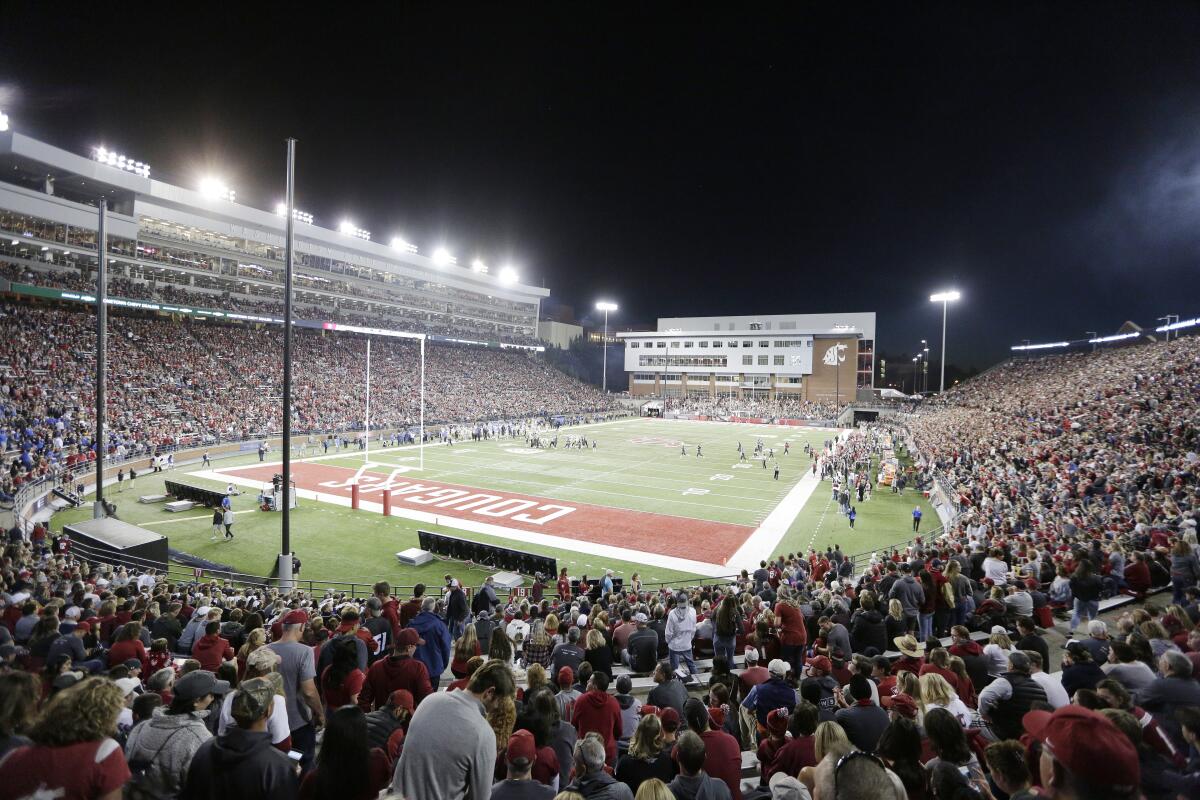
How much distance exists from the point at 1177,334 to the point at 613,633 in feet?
193

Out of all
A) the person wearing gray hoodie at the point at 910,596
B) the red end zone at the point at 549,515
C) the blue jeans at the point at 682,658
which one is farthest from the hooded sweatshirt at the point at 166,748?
the red end zone at the point at 549,515

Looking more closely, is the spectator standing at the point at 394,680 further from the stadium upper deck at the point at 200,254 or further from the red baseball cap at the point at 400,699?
the stadium upper deck at the point at 200,254

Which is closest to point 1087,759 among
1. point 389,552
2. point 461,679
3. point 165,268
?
point 461,679

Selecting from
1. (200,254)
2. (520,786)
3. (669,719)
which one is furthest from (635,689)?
(200,254)

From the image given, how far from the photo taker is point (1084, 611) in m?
9.30

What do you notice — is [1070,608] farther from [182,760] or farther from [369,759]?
[182,760]

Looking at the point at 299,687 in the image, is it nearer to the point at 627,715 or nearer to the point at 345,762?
the point at 345,762

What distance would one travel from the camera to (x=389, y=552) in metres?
20.5

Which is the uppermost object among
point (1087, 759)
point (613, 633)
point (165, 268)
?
point (165, 268)

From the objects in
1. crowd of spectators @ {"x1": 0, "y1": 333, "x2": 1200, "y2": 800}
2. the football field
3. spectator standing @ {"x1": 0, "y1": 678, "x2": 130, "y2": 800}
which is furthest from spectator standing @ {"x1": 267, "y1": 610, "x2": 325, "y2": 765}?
the football field

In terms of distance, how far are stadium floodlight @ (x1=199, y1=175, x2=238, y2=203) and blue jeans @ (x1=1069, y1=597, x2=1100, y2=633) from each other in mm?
71446

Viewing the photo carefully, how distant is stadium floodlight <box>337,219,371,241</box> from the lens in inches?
2894

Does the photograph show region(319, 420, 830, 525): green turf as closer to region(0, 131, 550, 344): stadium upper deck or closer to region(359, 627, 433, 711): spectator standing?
region(359, 627, 433, 711): spectator standing

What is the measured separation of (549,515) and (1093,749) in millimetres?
24261
